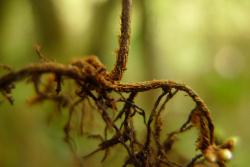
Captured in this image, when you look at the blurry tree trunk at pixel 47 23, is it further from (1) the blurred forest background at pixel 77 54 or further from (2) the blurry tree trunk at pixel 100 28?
A: (2) the blurry tree trunk at pixel 100 28

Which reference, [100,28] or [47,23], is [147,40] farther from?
[47,23]

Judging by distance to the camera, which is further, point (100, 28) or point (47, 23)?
point (100, 28)

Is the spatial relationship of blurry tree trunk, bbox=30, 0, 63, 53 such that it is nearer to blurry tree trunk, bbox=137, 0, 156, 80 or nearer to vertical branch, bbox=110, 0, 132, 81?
blurry tree trunk, bbox=137, 0, 156, 80

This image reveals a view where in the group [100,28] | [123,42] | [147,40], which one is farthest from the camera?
[147,40]

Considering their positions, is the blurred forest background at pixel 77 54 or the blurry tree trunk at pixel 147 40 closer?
the blurred forest background at pixel 77 54

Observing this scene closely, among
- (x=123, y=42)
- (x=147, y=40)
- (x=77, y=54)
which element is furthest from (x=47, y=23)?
(x=123, y=42)

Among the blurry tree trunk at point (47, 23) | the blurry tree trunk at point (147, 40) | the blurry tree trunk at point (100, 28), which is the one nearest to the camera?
the blurry tree trunk at point (47, 23)

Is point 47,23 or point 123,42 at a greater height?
point 47,23

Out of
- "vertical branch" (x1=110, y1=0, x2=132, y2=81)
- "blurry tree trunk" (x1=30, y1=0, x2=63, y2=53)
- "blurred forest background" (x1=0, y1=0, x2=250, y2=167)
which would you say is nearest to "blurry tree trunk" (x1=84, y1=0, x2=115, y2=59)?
"blurred forest background" (x1=0, y1=0, x2=250, y2=167)

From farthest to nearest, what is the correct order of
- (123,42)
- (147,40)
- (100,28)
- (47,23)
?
(147,40), (100,28), (47,23), (123,42)

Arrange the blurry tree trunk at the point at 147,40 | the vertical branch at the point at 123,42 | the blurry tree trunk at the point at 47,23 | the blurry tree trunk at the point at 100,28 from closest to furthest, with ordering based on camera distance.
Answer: the vertical branch at the point at 123,42 → the blurry tree trunk at the point at 47,23 → the blurry tree trunk at the point at 100,28 → the blurry tree trunk at the point at 147,40

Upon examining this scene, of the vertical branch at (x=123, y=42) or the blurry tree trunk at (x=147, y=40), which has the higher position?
the blurry tree trunk at (x=147, y=40)

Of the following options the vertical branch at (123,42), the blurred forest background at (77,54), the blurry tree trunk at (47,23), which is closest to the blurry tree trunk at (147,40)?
the blurred forest background at (77,54)
